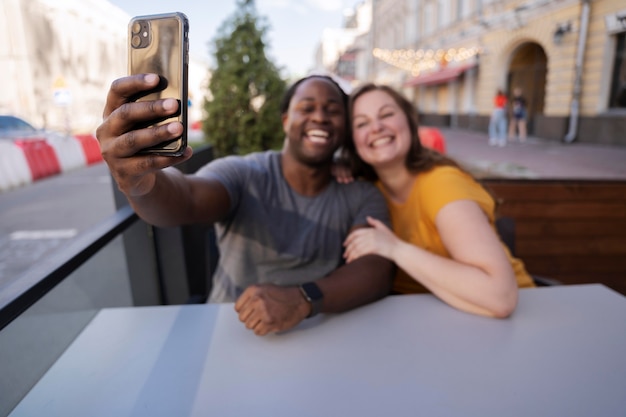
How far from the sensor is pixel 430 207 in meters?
1.59

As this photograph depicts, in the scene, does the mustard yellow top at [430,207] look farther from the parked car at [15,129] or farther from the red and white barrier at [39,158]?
the parked car at [15,129]

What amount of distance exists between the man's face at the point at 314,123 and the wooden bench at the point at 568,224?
129 centimetres

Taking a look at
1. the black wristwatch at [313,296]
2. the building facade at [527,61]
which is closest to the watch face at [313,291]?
the black wristwatch at [313,296]

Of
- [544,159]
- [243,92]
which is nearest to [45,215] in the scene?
[243,92]

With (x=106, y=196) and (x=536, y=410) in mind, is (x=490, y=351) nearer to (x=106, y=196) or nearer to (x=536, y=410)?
(x=536, y=410)

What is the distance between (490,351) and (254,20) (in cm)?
425

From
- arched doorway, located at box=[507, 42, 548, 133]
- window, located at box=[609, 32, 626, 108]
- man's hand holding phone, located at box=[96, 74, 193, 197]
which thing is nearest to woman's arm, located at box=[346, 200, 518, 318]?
man's hand holding phone, located at box=[96, 74, 193, 197]

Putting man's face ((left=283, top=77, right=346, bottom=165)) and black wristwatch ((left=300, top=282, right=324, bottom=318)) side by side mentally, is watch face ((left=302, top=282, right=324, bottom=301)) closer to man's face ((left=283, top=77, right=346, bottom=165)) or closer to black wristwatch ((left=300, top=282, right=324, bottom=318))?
black wristwatch ((left=300, top=282, right=324, bottom=318))

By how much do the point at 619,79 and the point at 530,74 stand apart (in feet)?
16.3

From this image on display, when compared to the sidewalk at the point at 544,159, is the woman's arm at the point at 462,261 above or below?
above

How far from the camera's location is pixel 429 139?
5055 mm

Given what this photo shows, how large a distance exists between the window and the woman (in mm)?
10831

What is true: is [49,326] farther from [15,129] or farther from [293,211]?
[15,129]

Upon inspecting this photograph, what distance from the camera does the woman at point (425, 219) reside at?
1314 mm
